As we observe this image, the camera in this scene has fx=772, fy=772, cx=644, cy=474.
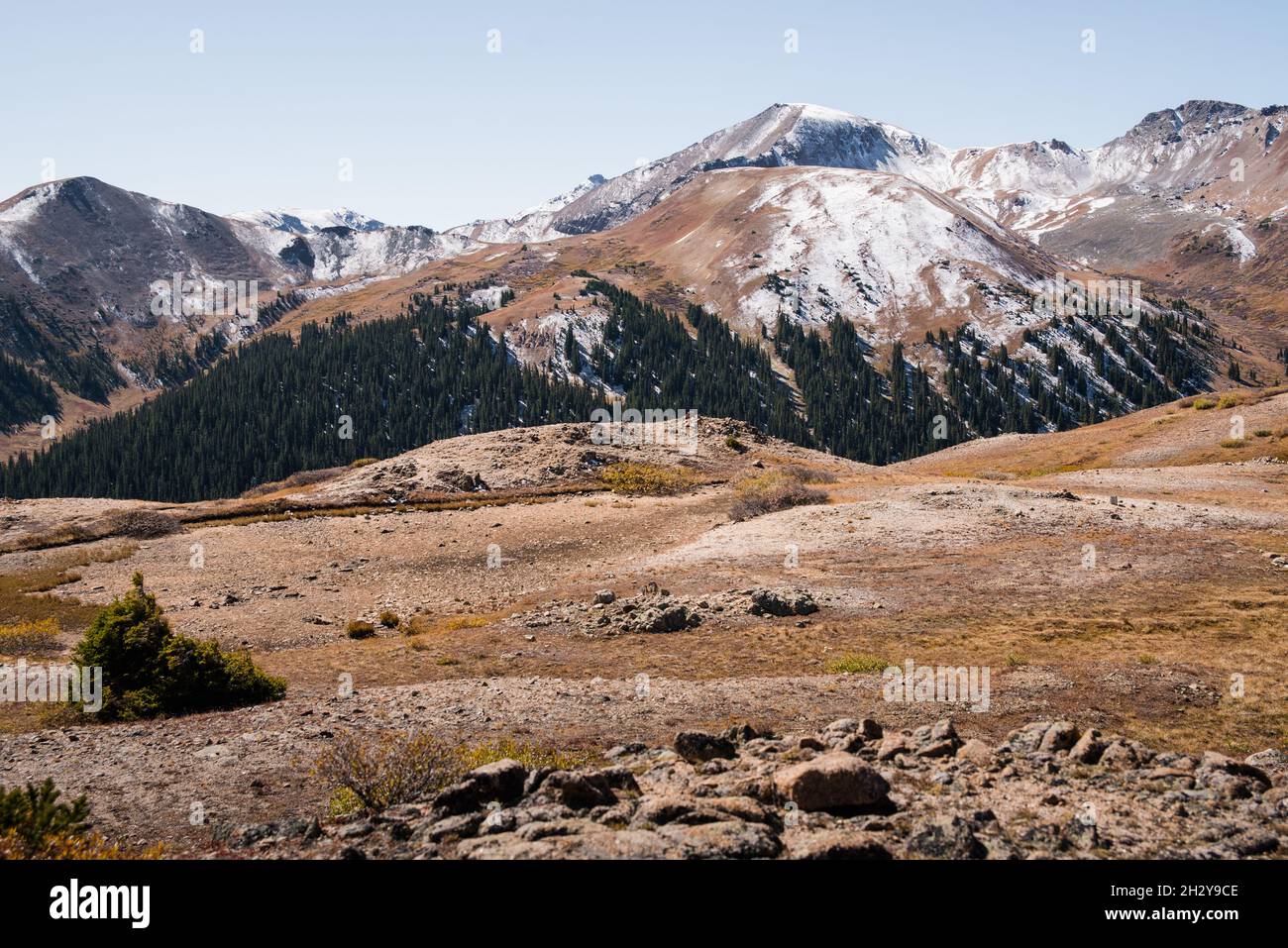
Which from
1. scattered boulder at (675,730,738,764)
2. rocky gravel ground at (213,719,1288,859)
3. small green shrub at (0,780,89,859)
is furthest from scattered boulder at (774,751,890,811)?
small green shrub at (0,780,89,859)

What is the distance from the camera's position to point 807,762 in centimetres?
1102

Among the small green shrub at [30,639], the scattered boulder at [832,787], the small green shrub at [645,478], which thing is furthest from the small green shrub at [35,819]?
the small green shrub at [645,478]

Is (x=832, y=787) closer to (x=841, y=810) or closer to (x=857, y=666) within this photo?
(x=841, y=810)

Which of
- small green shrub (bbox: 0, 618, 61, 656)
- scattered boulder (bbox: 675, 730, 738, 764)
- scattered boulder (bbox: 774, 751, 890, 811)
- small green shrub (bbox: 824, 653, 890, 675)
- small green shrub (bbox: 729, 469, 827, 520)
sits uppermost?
small green shrub (bbox: 729, 469, 827, 520)

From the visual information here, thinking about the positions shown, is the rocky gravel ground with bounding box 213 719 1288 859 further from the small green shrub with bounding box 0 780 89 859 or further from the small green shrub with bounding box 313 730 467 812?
the small green shrub with bounding box 0 780 89 859

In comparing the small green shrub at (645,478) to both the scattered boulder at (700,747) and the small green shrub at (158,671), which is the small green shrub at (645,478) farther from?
the scattered boulder at (700,747)

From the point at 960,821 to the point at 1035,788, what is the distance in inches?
102

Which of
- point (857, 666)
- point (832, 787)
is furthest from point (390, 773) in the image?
point (857, 666)

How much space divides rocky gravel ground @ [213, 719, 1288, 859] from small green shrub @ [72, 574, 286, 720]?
323 inches

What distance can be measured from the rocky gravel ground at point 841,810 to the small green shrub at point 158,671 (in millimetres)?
8193

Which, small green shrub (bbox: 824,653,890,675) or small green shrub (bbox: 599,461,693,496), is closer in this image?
small green shrub (bbox: 824,653,890,675)

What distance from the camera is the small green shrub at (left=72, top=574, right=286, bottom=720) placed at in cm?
1783

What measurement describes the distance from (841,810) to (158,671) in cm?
1601
